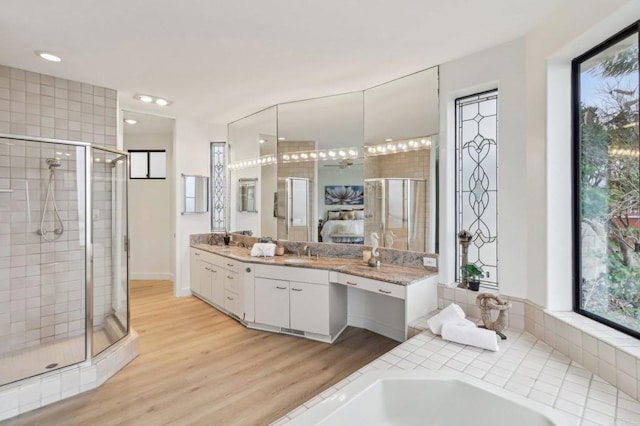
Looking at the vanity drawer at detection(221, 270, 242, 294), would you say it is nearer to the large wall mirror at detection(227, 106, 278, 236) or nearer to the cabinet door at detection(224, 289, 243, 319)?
the cabinet door at detection(224, 289, 243, 319)

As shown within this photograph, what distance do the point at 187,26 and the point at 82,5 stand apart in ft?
1.95

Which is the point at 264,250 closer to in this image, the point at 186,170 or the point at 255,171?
the point at 255,171

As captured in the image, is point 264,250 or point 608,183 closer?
point 608,183

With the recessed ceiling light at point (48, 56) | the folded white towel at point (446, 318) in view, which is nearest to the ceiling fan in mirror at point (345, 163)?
the folded white towel at point (446, 318)

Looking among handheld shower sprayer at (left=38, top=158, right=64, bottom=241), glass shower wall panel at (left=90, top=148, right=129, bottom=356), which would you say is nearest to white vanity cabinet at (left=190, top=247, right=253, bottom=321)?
glass shower wall panel at (left=90, top=148, right=129, bottom=356)

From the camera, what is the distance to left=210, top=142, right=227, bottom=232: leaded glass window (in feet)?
16.5

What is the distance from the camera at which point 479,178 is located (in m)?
2.66

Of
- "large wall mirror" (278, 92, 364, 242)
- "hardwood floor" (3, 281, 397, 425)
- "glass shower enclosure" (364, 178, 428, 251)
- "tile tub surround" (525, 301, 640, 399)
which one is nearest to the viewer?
"tile tub surround" (525, 301, 640, 399)

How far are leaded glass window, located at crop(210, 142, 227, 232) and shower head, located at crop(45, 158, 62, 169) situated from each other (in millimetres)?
2208

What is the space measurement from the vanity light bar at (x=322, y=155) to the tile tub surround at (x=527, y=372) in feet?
6.78

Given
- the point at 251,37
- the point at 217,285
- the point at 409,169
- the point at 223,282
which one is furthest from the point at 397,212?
the point at 217,285

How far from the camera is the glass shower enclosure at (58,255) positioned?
2.63 metres

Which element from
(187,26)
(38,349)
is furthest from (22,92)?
(38,349)

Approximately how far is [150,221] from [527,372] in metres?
6.02
